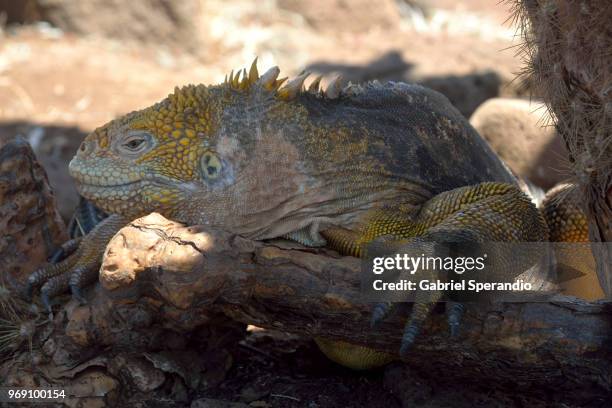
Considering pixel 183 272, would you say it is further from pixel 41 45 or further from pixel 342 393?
pixel 41 45

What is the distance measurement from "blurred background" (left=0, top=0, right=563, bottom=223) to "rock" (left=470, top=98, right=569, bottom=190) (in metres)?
3.96

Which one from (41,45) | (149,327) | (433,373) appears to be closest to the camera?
(433,373)

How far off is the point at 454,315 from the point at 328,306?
2.29 ft

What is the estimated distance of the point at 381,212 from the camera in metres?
4.84

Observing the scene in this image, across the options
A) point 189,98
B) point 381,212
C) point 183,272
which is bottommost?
point 183,272

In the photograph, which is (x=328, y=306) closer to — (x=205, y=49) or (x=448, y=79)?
(x=448, y=79)

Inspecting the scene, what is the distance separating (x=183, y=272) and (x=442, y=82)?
9369 mm

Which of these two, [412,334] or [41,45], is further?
[41,45]

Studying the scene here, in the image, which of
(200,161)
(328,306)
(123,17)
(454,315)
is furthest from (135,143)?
(123,17)

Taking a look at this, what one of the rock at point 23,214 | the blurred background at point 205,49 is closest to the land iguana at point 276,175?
the rock at point 23,214

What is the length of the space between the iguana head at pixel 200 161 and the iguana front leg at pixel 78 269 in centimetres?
40

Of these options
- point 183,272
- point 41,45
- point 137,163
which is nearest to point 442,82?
point 41,45

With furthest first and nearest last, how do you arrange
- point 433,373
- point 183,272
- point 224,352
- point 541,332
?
point 224,352, point 433,373, point 541,332, point 183,272

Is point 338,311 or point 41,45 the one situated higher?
point 41,45
